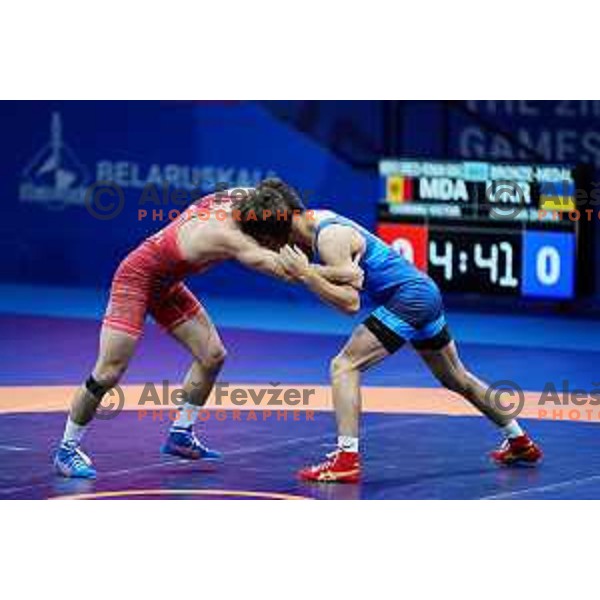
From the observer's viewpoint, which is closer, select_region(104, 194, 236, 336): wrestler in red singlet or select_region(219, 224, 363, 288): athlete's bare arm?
select_region(219, 224, 363, 288): athlete's bare arm

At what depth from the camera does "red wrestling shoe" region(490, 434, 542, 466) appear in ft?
36.6

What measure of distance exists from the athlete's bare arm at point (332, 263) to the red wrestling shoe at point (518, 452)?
1.51 metres

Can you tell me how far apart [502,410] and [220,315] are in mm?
8533

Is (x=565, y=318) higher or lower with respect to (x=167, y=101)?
lower

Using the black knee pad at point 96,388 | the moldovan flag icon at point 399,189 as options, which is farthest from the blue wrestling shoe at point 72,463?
the moldovan flag icon at point 399,189

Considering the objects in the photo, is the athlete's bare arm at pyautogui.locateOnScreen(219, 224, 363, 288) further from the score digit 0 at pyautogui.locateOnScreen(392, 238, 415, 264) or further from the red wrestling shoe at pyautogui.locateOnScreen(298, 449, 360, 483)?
the score digit 0 at pyautogui.locateOnScreen(392, 238, 415, 264)

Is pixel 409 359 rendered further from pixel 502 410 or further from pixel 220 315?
pixel 502 410

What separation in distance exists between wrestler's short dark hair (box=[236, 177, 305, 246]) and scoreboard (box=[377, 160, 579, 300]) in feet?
25.6

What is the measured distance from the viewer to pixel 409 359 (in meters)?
16.2

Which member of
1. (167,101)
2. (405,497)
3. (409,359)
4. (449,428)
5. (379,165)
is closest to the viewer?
(405,497)

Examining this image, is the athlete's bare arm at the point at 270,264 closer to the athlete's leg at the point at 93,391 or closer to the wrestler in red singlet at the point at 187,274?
the wrestler in red singlet at the point at 187,274

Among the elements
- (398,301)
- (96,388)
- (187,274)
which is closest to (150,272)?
(187,274)

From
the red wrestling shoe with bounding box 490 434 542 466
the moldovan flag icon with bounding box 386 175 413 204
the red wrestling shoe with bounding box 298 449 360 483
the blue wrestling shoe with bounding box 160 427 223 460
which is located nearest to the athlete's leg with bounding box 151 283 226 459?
the blue wrestling shoe with bounding box 160 427 223 460

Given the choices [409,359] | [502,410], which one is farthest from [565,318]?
[502,410]
